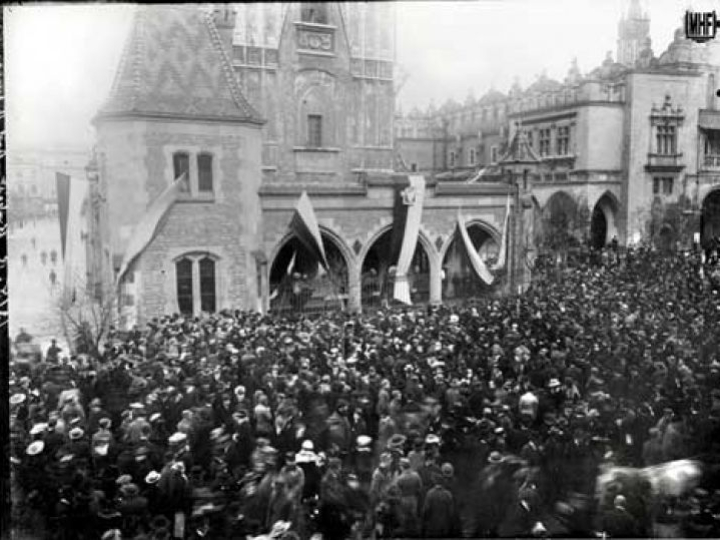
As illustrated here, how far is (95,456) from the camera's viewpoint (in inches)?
297

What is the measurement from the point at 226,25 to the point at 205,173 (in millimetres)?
2094

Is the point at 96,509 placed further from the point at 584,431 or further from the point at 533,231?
the point at 533,231

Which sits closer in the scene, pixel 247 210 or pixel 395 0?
pixel 395 0

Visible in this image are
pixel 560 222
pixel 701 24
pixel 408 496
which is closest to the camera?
pixel 408 496

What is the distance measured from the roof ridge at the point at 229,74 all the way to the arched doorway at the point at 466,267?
353 cm

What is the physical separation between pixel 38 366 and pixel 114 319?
116 cm

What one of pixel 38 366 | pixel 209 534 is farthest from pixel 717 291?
pixel 38 366

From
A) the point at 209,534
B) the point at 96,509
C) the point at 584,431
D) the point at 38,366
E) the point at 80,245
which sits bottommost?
the point at 209,534

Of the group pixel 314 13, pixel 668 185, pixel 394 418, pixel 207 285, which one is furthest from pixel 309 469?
pixel 668 185

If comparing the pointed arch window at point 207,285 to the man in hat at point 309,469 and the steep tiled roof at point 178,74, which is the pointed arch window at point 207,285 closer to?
the steep tiled roof at point 178,74

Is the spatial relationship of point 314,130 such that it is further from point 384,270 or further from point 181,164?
point 384,270

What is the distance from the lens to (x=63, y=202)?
8820mm

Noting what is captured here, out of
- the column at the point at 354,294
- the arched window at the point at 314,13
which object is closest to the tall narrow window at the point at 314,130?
the arched window at the point at 314,13

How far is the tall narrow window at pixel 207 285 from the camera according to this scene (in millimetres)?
9672
